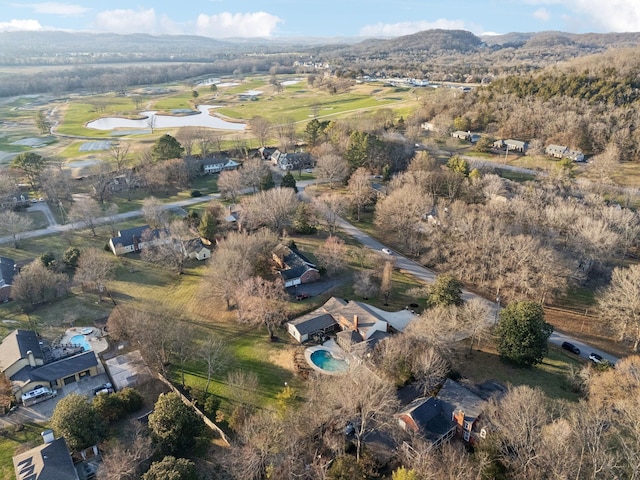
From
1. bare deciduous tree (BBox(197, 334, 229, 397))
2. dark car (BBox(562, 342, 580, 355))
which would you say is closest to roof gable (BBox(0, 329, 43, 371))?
bare deciduous tree (BBox(197, 334, 229, 397))

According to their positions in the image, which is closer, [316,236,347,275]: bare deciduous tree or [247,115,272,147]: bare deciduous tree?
[316,236,347,275]: bare deciduous tree

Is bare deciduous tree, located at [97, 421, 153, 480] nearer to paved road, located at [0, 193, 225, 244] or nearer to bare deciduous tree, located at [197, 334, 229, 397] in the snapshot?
bare deciduous tree, located at [197, 334, 229, 397]

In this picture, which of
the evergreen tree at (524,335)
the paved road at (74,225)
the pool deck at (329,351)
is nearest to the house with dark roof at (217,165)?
the paved road at (74,225)

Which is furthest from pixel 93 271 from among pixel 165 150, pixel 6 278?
pixel 165 150

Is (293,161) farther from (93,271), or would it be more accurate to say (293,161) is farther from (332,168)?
→ (93,271)

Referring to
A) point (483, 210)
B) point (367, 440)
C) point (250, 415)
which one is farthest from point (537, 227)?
point (250, 415)

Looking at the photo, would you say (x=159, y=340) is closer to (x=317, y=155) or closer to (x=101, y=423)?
(x=101, y=423)
